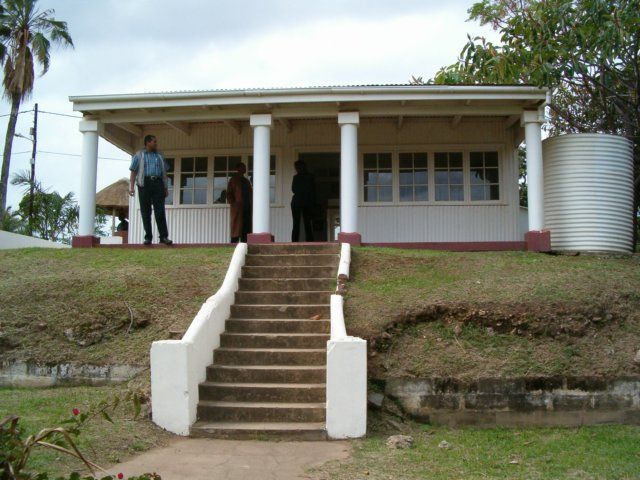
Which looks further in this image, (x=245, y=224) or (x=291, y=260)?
(x=245, y=224)

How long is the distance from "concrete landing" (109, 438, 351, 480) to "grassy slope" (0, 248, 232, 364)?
2081 mm

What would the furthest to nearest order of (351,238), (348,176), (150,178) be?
(348,176) → (351,238) → (150,178)

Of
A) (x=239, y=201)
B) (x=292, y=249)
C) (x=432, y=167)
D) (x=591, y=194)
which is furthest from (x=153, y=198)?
(x=591, y=194)

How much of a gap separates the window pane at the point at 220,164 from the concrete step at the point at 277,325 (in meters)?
6.45

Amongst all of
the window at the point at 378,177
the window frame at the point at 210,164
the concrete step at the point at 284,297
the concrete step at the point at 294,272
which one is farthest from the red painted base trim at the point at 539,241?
the window frame at the point at 210,164

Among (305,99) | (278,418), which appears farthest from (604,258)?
(278,418)

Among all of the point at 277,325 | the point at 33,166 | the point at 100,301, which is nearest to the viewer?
the point at 277,325

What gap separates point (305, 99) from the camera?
453 inches

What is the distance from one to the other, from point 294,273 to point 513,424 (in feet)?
12.3

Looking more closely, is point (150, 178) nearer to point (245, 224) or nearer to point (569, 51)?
point (245, 224)

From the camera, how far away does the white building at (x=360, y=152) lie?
11.5 metres

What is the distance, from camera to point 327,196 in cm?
1600

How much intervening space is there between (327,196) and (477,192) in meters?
4.03

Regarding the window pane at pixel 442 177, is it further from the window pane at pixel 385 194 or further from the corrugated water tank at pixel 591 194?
the corrugated water tank at pixel 591 194
